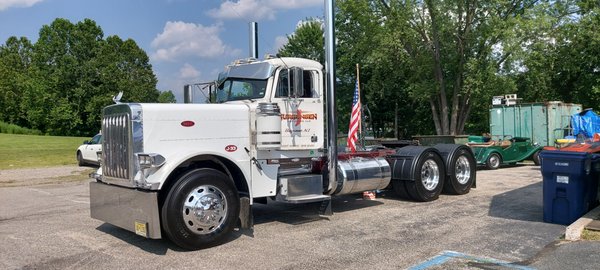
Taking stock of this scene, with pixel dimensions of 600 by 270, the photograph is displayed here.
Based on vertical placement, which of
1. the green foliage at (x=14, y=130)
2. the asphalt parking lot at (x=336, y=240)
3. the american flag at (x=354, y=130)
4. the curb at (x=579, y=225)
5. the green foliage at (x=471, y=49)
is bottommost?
the asphalt parking lot at (x=336, y=240)

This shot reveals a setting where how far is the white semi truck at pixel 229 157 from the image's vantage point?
21.2 feet

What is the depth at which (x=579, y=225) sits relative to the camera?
7.00m

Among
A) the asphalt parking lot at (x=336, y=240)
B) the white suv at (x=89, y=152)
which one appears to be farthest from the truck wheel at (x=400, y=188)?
the white suv at (x=89, y=152)

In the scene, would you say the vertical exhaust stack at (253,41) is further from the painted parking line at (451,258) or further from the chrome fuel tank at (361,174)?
the painted parking line at (451,258)

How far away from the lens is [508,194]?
11.3 metres

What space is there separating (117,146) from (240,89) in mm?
2296

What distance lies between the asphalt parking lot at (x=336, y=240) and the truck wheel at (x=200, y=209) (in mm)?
217

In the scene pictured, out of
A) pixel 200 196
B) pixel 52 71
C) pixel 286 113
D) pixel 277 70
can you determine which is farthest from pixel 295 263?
pixel 52 71

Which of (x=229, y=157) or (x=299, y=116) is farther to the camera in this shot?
(x=299, y=116)

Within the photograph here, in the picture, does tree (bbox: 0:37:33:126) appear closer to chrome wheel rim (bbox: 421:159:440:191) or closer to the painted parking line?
chrome wheel rim (bbox: 421:159:440:191)

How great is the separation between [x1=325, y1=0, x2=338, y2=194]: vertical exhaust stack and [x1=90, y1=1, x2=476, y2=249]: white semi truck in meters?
0.02

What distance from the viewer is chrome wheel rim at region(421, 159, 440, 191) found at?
416 inches

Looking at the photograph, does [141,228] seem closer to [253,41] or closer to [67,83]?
[253,41]

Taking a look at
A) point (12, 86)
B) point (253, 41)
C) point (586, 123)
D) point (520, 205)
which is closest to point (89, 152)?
point (253, 41)
